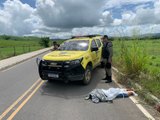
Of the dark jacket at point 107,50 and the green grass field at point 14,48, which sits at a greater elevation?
the dark jacket at point 107,50

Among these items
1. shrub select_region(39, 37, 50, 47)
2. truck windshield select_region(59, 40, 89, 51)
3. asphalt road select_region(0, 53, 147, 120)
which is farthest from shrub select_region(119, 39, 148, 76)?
shrub select_region(39, 37, 50, 47)

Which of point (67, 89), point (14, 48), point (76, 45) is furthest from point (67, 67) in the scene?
point (14, 48)

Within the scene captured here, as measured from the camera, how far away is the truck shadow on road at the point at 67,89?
720 centimetres

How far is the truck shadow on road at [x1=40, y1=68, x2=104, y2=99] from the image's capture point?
7.20 metres

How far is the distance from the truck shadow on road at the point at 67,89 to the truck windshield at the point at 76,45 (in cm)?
158

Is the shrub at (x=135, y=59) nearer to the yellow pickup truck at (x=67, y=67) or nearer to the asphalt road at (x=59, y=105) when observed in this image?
the asphalt road at (x=59, y=105)

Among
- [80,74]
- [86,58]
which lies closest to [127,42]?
[86,58]

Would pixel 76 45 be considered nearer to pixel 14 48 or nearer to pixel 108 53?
pixel 108 53

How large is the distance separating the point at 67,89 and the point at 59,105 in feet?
6.23

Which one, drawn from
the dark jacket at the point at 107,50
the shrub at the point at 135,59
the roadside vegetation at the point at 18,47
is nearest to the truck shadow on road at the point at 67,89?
the dark jacket at the point at 107,50

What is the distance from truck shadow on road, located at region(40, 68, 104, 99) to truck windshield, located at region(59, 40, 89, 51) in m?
1.58

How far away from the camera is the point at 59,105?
Answer: 6047mm

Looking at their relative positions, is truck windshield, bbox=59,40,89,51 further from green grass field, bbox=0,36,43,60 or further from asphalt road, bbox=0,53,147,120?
green grass field, bbox=0,36,43,60

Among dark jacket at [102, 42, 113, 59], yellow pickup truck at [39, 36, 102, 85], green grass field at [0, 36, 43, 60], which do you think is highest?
dark jacket at [102, 42, 113, 59]
